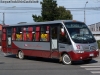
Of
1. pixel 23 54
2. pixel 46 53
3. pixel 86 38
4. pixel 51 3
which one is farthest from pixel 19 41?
pixel 51 3

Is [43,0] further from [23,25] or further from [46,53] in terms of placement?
[46,53]

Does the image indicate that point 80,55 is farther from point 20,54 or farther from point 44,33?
point 20,54

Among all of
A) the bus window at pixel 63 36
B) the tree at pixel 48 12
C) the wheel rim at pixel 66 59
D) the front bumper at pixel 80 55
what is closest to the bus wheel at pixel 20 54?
the bus window at pixel 63 36

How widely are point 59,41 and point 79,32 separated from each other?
140 centimetres

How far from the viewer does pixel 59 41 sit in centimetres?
1738

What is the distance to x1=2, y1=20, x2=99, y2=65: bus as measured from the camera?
1650 cm

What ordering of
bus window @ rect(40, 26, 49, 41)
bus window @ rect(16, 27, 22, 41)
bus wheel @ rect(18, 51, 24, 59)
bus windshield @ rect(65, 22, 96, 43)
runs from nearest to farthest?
1. bus windshield @ rect(65, 22, 96, 43)
2. bus window @ rect(40, 26, 49, 41)
3. bus wheel @ rect(18, 51, 24, 59)
4. bus window @ rect(16, 27, 22, 41)

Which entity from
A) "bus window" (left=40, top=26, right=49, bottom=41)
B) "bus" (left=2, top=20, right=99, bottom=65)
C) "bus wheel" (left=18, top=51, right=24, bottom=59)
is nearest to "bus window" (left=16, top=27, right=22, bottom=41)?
"bus" (left=2, top=20, right=99, bottom=65)

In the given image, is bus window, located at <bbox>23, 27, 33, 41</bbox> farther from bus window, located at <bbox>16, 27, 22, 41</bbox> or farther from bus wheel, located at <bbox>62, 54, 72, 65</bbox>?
bus wheel, located at <bbox>62, 54, 72, 65</bbox>

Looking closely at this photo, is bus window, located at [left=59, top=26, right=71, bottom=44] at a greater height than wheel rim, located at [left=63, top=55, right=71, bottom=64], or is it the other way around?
bus window, located at [left=59, top=26, right=71, bottom=44]

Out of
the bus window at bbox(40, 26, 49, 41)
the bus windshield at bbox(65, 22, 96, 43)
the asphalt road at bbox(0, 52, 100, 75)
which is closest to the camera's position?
the asphalt road at bbox(0, 52, 100, 75)

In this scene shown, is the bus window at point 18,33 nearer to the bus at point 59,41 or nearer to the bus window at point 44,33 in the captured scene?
the bus at point 59,41

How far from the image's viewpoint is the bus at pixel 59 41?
54.1 feet

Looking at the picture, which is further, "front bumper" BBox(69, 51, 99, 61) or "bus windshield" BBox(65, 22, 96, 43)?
"bus windshield" BBox(65, 22, 96, 43)
